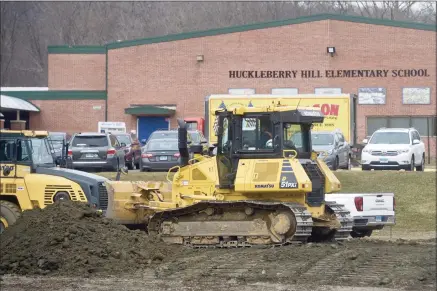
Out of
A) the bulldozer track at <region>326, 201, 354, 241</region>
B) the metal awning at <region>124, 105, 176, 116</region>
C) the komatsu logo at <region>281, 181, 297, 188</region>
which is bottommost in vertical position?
the bulldozer track at <region>326, 201, 354, 241</region>

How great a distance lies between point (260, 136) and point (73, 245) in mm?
4239

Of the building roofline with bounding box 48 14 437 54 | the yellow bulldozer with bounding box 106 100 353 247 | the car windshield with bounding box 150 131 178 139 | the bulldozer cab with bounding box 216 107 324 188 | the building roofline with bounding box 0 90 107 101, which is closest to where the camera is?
the yellow bulldozer with bounding box 106 100 353 247

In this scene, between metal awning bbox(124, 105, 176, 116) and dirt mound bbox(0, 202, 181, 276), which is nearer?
dirt mound bbox(0, 202, 181, 276)

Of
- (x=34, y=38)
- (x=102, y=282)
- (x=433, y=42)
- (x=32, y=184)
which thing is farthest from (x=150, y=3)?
(x=102, y=282)

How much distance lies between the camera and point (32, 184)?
62.8ft

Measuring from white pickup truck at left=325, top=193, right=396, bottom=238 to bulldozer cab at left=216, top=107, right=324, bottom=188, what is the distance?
2.07m

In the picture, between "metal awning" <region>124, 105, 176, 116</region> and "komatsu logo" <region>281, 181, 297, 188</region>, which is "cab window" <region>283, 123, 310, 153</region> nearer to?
"komatsu logo" <region>281, 181, 297, 188</region>


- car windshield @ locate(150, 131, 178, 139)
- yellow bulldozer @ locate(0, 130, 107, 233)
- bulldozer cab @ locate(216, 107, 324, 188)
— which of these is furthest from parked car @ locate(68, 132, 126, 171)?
bulldozer cab @ locate(216, 107, 324, 188)

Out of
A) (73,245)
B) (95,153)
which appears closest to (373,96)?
(95,153)

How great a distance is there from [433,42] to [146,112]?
16206mm

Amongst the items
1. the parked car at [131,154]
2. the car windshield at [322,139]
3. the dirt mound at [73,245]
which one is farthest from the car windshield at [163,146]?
the dirt mound at [73,245]

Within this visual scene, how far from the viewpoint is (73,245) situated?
1569 centimetres

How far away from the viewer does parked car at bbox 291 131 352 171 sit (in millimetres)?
31797

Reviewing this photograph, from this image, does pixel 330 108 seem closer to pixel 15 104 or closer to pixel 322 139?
pixel 322 139
